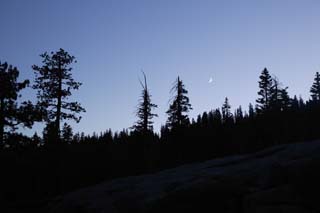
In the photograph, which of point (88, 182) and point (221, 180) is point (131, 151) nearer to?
point (88, 182)

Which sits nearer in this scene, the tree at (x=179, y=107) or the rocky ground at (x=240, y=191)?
the rocky ground at (x=240, y=191)

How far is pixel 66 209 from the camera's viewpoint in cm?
1748

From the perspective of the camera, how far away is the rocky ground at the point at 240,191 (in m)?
11.3

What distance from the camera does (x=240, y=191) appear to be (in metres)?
12.6

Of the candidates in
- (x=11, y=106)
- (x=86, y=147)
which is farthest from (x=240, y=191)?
(x=86, y=147)

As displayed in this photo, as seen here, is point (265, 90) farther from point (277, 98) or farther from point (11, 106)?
point (11, 106)

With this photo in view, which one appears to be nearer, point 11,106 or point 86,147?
point 11,106

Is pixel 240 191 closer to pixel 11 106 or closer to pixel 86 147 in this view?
pixel 11 106

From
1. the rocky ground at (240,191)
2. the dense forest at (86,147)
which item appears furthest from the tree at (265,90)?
the rocky ground at (240,191)

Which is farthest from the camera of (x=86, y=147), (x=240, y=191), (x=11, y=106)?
(x=86, y=147)

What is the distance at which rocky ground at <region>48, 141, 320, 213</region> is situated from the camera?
11.3m

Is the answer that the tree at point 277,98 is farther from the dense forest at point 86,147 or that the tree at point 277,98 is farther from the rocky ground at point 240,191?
the rocky ground at point 240,191

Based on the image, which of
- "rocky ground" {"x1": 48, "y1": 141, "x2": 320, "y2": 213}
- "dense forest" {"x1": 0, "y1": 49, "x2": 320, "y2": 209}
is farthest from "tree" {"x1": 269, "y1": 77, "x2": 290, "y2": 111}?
"rocky ground" {"x1": 48, "y1": 141, "x2": 320, "y2": 213}

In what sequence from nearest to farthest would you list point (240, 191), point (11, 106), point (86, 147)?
point (240, 191), point (11, 106), point (86, 147)
